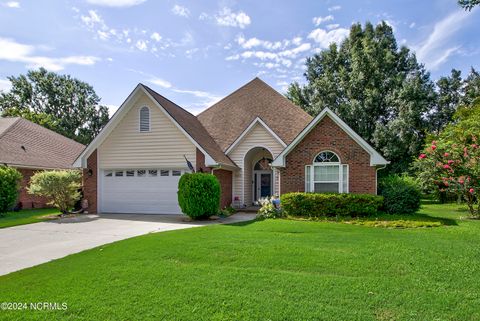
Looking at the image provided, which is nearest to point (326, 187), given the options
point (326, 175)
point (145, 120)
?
point (326, 175)

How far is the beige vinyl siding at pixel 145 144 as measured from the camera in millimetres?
15961

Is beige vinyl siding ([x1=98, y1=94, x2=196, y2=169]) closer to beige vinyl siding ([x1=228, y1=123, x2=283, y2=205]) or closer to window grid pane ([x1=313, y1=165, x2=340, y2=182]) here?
beige vinyl siding ([x1=228, y1=123, x2=283, y2=205])

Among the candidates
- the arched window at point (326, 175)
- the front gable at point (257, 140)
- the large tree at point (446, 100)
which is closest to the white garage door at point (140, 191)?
the front gable at point (257, 140)

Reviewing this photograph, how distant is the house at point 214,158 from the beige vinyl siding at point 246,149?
0.06 metres

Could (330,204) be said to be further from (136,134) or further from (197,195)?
(136,134)

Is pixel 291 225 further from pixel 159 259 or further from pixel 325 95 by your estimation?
pixel 325 95

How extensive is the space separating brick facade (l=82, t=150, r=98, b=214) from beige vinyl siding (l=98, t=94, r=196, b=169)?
0.37m

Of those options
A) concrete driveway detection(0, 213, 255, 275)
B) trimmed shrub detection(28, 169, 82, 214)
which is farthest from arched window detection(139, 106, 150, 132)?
concrete driveway detection(0, 213, 255, 275)

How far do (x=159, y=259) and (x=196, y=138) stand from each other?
9854 millimetres

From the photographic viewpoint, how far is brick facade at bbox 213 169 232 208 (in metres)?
16.5

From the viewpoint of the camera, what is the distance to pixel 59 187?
14914 mm

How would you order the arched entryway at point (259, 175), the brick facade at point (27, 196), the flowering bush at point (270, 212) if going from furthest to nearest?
the arched entryway at point (259, 175)
the brick facade at point (27, 196)
the flowering bush at point (270, 212)

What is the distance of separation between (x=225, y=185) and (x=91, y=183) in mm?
7043

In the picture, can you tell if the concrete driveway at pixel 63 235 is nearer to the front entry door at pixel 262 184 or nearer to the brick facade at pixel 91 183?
the brick facade at pixel 91 183
